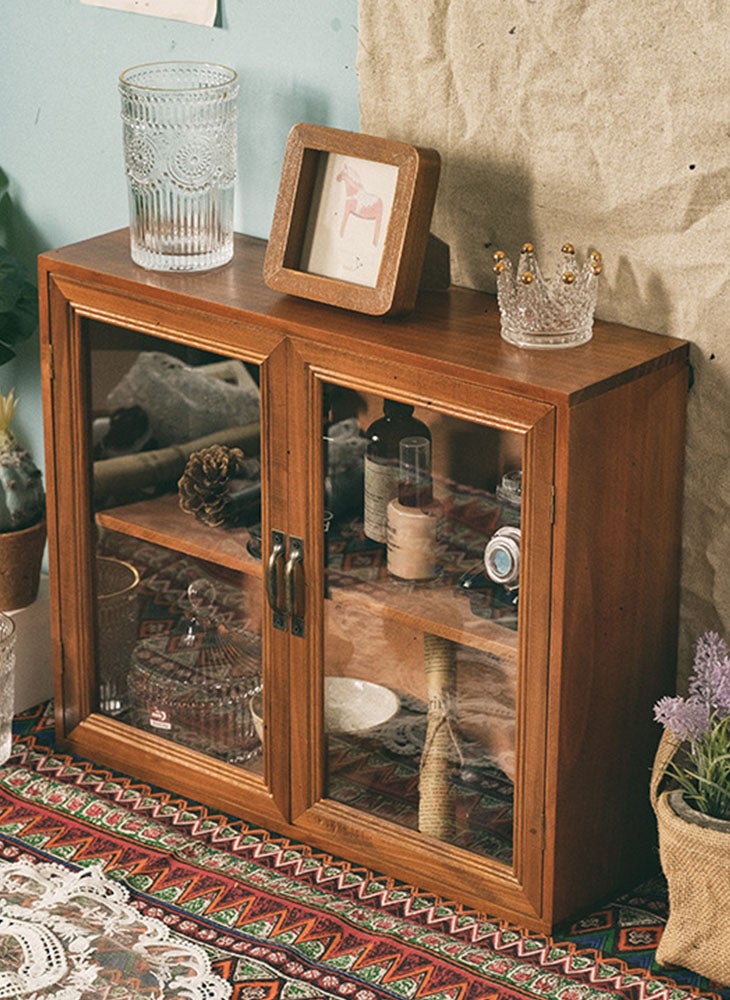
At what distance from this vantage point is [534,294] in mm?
2381

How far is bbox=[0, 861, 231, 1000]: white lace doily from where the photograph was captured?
2.43m

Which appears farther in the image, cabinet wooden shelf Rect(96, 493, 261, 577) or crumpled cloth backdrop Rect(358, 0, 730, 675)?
cabinet wooden shelf Rect(96, 493, 261, 577)

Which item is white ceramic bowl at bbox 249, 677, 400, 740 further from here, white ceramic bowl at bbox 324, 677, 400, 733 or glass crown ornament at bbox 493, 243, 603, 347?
glass crown ornament at bbox 493, 243, 603, 347

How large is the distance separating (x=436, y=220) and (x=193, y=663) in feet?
2.71

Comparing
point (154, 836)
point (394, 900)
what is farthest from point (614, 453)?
point (154, 836)

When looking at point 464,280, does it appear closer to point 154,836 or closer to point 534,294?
point 534,294

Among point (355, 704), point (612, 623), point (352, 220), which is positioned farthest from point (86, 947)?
point (352, 220)

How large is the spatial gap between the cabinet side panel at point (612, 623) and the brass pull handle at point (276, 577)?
0.48 meters

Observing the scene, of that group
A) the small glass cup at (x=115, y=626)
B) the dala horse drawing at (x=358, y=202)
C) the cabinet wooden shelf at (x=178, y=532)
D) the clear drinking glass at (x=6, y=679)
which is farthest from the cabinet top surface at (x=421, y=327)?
the clear drinking glass at (x=6, y=679)

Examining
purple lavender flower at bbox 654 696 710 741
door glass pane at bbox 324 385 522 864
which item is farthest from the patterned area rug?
purple lavender flower at bbox 654 696 710 741

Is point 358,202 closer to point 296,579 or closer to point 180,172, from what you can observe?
point 180,172

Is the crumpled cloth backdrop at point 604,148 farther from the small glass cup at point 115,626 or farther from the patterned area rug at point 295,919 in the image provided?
the small glass cup at point 115,626

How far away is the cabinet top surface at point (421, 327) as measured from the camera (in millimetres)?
2330

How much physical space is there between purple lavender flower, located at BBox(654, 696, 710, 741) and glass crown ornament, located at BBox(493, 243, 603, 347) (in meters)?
0.51
